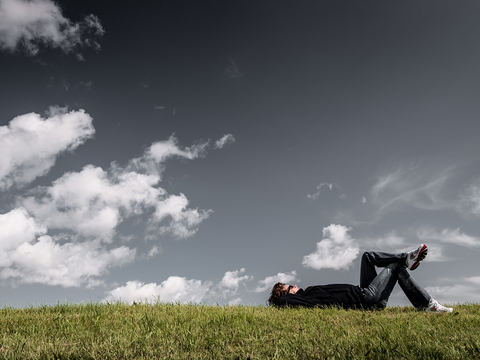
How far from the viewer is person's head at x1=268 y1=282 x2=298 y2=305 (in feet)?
26.8

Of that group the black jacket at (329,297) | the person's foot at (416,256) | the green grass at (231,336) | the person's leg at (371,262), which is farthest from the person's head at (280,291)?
the person's foot at (416,256)

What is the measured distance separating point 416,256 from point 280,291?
3107mm


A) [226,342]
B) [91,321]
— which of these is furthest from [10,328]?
[226,342]

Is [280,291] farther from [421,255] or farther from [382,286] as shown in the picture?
[421,255]

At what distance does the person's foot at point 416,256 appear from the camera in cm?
709

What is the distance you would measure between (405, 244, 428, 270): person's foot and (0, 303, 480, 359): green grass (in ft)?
4.57

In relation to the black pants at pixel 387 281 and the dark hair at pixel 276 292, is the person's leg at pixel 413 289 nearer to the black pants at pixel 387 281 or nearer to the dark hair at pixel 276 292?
the black pants at pixel 387 281

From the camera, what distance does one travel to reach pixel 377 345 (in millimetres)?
3809

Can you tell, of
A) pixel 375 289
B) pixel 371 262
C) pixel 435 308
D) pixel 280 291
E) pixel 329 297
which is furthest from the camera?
pixel 280 291

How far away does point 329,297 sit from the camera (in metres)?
7.36

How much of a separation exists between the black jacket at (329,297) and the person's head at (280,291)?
1.40ft

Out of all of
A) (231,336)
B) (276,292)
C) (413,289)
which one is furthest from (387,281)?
(231,336)

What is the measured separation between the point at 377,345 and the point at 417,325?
157 cm

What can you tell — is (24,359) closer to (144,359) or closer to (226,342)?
(144,359)
